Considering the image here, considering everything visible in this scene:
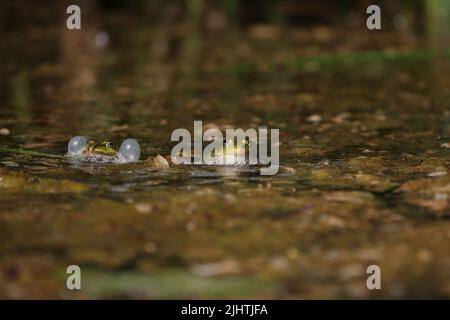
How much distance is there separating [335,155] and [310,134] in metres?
0.80

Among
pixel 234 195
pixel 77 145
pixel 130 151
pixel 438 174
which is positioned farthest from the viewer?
pixel 77 145

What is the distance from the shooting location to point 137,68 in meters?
9.63

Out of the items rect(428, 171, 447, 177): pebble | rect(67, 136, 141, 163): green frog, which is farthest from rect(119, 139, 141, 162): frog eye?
rect(428, 171, 447, 177): pebble

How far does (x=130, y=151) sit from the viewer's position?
4680mm

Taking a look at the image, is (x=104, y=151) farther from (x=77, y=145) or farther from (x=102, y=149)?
(x=77, y=145)

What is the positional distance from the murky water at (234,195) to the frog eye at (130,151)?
129mm

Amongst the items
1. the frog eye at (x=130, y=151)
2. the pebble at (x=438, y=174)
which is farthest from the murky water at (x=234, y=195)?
the frog eye at (x=130, y=151)

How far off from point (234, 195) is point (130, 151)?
3.38ft

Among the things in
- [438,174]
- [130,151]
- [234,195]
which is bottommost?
[234,195]

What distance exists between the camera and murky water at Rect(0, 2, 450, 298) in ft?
9.47

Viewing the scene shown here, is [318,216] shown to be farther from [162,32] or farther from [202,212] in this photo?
[162,32]

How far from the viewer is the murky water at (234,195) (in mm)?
2887

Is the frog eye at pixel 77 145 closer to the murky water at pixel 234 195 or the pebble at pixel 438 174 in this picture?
the murky water at pixel 234 195

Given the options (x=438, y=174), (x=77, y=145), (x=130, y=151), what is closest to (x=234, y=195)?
(x=130, y=151)
